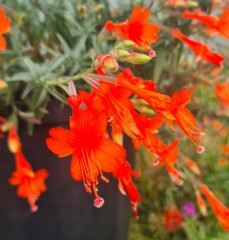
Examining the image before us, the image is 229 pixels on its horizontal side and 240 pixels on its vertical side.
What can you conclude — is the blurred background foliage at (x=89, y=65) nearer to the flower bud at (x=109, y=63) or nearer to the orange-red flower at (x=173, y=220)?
the orange-red flower at (x=173, y=220)

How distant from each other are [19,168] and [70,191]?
0.56 feet

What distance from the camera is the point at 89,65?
801 millimetres

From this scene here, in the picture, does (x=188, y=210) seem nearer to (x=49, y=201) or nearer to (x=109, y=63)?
(x=49, y=201)

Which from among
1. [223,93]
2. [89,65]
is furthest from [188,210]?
[89,65]

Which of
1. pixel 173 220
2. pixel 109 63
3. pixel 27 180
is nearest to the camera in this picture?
pixel 109 63

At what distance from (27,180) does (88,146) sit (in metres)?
0.28

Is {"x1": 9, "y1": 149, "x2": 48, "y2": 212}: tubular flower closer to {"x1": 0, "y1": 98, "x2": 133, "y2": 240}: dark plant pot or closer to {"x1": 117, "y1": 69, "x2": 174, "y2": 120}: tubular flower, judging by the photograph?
A: {"x1": 0, "y1": 98, "x2": 133, "y2": 240}: dark plant pot

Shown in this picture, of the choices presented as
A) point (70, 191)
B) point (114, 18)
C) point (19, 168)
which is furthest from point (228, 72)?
point (19, 168)

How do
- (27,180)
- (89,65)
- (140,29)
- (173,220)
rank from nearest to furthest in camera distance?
(140,29) < (27,180) < (89,65) < (173,220)

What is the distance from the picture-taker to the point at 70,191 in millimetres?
807

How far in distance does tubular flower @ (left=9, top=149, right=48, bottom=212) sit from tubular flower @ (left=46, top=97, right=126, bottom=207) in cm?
23

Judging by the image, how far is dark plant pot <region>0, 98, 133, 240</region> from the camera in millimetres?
786

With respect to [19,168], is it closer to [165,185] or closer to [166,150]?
[166,150]

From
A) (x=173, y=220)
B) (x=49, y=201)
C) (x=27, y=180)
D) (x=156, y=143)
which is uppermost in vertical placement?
(x=156, y=143)
